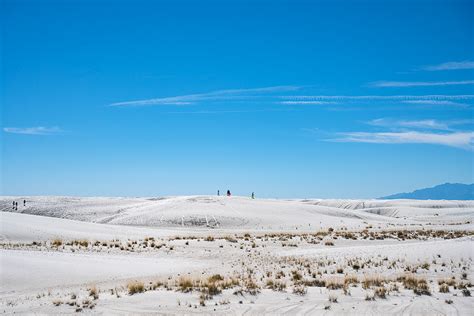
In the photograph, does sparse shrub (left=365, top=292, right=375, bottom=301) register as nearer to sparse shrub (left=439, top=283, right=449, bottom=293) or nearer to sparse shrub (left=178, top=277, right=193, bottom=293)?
sparse shrub (left=439, top=283, right=449, bottom=293)

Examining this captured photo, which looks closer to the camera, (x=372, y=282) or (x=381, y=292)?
(x=381, y=292)

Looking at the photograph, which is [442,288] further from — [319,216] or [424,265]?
[319,216]

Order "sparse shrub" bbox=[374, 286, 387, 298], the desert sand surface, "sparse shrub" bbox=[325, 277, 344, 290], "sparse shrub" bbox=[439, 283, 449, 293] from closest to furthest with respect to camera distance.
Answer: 1. the desert sand surface
2. "sparse shrub" bbox=[374, 286, 387, 298]
3. "sparse shrub" bbox=[439, 283, 449, 293]
4. "sparse shrub" bbox=[325, 277, 344, 290]

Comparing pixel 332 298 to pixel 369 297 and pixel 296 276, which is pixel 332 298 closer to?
pixel 369 297

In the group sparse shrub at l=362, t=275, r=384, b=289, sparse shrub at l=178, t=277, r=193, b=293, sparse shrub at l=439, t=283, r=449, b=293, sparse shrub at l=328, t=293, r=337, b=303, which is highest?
sparse shrub at l=178, t=277, r=193, b=293

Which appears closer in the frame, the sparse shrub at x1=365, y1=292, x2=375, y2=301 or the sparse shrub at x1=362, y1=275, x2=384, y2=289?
the sparse shrub at x1=365, y1=292, x2=375, y2=301

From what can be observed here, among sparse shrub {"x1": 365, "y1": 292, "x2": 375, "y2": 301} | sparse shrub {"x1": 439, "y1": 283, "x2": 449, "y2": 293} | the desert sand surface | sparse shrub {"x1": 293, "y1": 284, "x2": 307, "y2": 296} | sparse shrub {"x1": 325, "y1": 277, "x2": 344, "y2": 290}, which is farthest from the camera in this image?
sparse shrub {"x1": 325, "y1": 277, "x2": 344, "y2": 290}

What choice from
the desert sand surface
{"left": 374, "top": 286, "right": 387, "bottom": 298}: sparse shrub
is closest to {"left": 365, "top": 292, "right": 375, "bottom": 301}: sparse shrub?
the desert sand surface

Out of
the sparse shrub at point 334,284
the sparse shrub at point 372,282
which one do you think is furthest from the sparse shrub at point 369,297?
the sparse shrub at point 334,284

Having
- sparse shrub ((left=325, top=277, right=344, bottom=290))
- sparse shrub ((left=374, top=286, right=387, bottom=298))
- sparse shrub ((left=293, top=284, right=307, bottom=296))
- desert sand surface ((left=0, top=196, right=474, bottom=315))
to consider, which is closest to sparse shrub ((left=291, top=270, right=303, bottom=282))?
desert sand surface ((left=0, top=196, right=474, bottom=315))

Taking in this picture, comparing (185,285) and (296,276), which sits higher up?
(185,285)

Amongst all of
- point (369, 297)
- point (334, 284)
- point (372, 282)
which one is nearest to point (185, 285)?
point (334, 284)

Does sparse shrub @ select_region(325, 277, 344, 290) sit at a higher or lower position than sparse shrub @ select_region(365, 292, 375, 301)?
higher

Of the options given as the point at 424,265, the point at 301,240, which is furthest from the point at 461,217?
the point at 424,265
